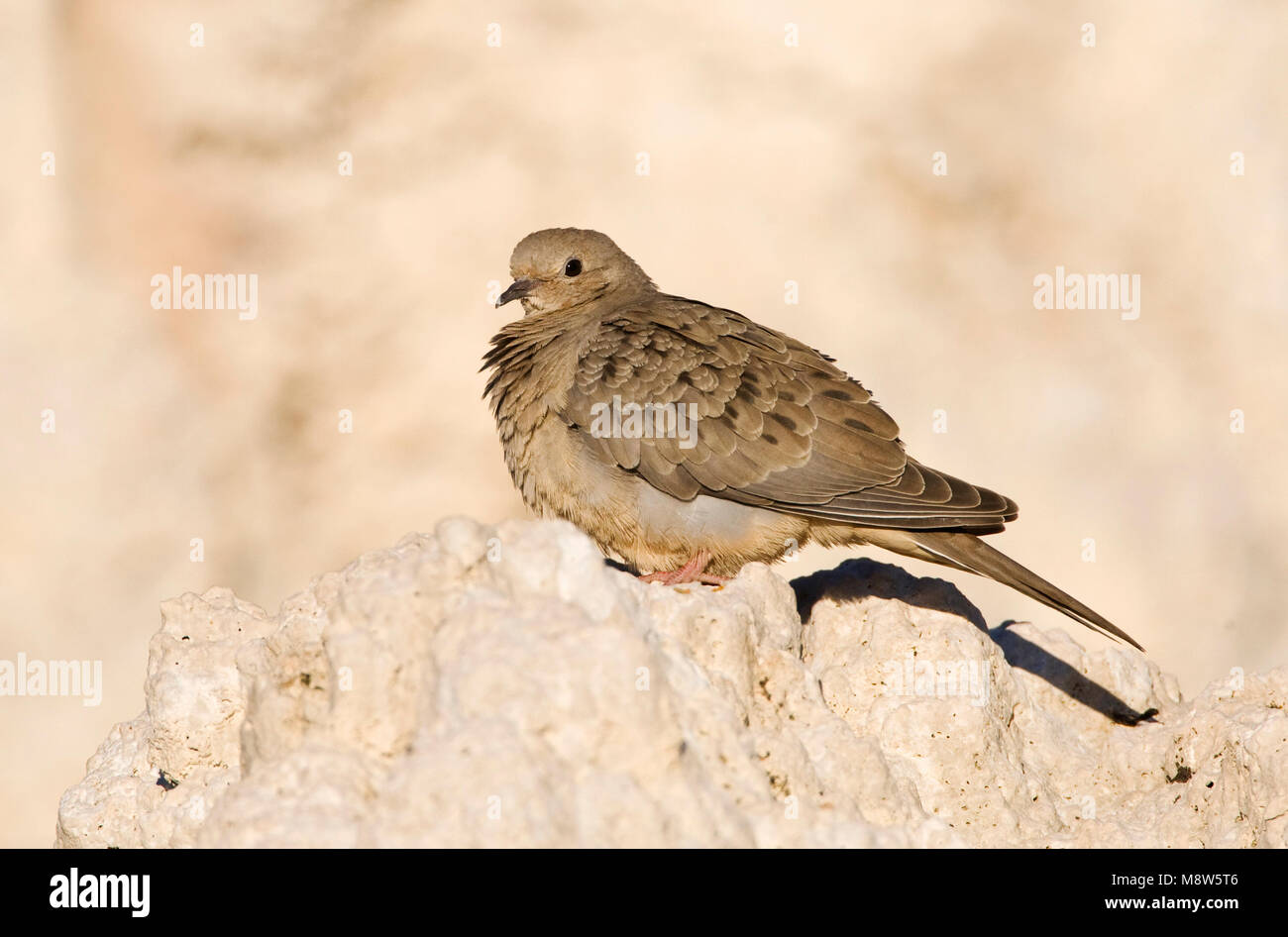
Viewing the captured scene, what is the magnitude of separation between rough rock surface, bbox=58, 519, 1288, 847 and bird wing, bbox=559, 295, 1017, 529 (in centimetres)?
42

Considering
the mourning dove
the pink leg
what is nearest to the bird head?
the mourning dove

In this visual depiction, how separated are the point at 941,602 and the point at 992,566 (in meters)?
0.31

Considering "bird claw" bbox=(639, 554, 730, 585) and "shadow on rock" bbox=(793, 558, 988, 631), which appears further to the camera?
"bird claw" bbox=(639, 554, 730, 585)

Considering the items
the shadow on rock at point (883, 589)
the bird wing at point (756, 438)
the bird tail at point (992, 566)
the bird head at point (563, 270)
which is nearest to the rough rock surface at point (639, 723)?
the shadow on rock at point (883, 589)

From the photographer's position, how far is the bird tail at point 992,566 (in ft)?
21.8

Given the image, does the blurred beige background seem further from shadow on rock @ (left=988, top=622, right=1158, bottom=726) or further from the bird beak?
shadow on rock @ (left=988, top=622, right=1158, bottom=726)

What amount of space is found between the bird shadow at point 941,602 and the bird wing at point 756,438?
0.28 m

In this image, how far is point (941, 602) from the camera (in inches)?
269

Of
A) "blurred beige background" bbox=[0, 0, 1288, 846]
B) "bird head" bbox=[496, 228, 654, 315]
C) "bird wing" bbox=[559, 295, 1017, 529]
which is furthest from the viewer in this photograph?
"blurred beige background" bbox=[0, 0, 1288, 846]

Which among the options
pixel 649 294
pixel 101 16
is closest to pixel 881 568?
pixel 649 294

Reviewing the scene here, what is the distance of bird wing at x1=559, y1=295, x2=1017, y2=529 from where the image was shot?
7145mm

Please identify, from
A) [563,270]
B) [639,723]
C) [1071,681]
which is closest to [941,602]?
[1071,681]

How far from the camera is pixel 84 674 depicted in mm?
14305

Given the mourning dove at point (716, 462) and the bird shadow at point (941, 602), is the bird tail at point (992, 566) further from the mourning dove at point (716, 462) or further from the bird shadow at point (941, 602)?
the bird shadow at point (941, 602)
